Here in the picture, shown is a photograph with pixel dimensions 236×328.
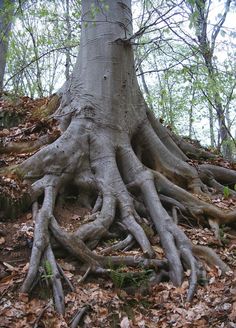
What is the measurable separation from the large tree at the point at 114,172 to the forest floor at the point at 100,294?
14 cm

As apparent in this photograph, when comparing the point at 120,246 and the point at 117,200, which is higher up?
the point at 117,200

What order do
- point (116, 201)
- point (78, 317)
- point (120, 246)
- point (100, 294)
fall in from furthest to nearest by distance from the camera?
point (116, 201), point (120, 246), point (100, 294), point (78, 317)

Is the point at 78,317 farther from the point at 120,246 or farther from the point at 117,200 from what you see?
the point at 117,200

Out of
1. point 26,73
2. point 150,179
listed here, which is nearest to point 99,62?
point 150,179

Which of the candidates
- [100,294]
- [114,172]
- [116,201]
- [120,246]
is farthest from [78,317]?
[114,172]

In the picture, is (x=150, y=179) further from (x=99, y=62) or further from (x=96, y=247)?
(x=99, y=62)

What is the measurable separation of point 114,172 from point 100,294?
2.12 meters

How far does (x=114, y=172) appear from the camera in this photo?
213 inches

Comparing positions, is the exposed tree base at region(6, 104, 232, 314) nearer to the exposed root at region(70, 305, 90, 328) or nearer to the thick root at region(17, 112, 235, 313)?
the thick root at region(17, 112, 235, 313)

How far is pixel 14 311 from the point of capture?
3240mm

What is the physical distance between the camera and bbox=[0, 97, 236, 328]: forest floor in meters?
3.27

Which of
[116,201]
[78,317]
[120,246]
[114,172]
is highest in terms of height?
[114,172]

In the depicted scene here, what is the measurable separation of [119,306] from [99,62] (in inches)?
167

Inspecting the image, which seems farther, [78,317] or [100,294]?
[100,294]
